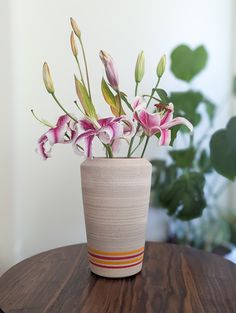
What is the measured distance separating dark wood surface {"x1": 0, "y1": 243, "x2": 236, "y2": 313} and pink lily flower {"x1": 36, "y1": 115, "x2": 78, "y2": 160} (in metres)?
0.29

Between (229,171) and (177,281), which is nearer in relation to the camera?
(177,281)

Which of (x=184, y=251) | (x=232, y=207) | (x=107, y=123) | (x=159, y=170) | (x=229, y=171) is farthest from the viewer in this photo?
(x=232, y=207)

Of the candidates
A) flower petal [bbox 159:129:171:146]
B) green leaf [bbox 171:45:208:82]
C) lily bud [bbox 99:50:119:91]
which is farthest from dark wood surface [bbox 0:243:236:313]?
green leaf [bbox 171:45:208:82]

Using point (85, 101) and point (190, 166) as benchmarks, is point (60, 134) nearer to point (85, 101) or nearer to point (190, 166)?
point (85, 101)

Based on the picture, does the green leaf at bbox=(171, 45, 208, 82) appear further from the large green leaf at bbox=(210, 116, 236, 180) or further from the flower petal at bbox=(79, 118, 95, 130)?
the flower petal at bbox=(79, 118, 95, 130)

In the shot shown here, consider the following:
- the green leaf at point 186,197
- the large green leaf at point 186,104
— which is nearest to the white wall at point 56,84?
the large green leaf at point 186,104

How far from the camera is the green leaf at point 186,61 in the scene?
1.21 meters

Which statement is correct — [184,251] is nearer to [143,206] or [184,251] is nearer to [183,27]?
[143,206]

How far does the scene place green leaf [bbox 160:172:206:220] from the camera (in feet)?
3.76

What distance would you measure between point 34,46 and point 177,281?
88 cm

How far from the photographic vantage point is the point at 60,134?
0.59 m

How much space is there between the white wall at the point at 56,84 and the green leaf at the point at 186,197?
0.37 m

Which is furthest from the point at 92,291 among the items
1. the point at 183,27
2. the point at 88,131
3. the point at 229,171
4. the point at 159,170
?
the point at 183,27

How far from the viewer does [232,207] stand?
65.6 inches
